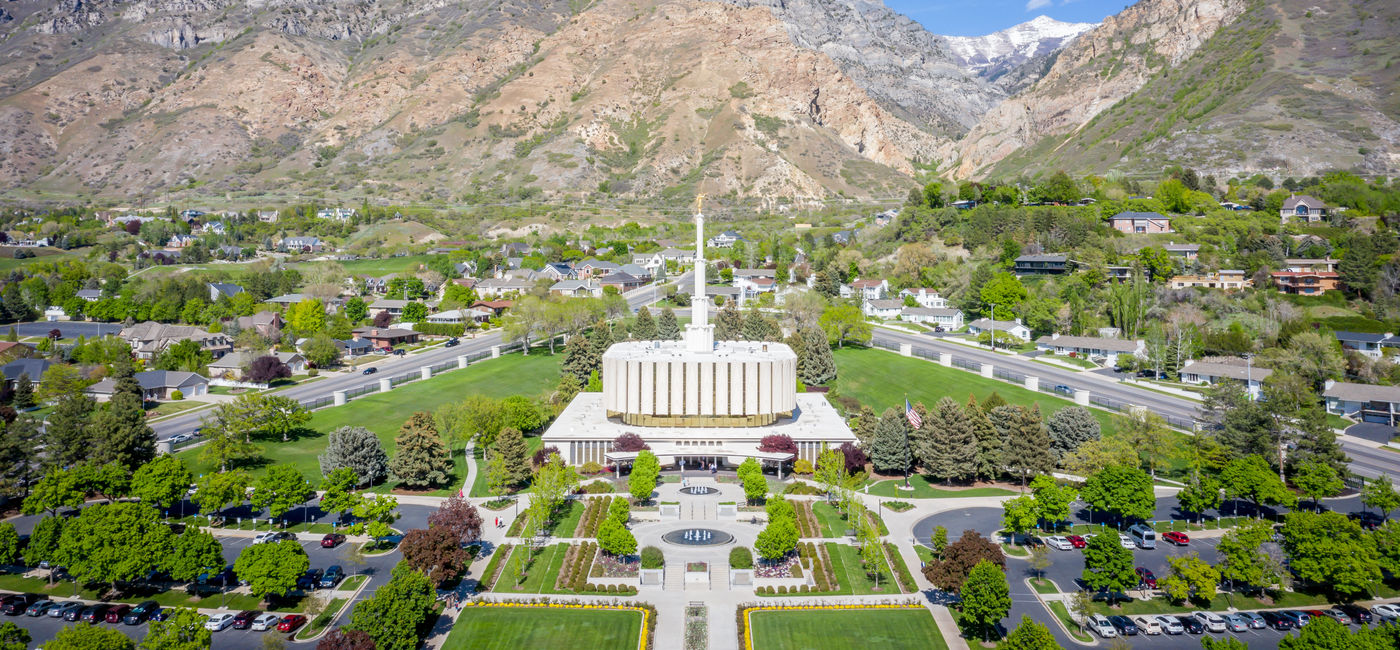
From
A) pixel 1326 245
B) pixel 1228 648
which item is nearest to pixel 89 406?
pixel 1228 648

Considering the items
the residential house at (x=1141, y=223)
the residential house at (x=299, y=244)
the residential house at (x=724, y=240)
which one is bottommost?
the residential house at (x=299, y=244)

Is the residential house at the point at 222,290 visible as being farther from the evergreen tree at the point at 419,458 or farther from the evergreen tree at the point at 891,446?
the evergreen tree at the point at 891,446

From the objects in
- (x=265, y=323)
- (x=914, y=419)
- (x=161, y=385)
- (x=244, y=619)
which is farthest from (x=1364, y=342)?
(x=265, y=323)

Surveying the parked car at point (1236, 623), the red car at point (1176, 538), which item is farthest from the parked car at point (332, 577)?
the red car at point (1176, 538)

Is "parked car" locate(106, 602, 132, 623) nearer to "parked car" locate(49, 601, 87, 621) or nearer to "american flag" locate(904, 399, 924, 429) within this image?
"parked car" locate(49, 601, 87, 621)

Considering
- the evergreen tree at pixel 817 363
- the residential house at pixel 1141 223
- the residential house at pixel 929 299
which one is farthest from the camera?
the residential house at pixel 1141 223

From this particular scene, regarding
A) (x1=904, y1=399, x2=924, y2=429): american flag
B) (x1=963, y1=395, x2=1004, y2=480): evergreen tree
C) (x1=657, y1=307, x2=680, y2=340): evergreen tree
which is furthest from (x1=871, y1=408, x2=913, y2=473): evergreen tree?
(x1=657, y1=307, x2=680, y2=340): evergreen tree
